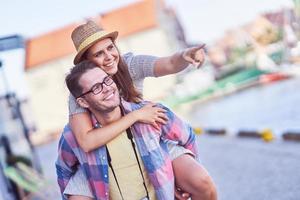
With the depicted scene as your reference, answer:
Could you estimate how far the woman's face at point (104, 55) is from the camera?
249cm

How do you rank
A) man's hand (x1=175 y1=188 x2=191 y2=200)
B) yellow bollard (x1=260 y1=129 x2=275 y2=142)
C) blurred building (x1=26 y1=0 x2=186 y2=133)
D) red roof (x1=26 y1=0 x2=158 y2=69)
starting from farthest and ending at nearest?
red roof (x1=26 y1=0 x2=158 y2=69), blurred building (x1=26 y1=0 x2=186 y2=133), yellow bollard (x1=260 y1=129 x2=275 y2=142), man's hand (x1=175 y1=188 x2=191 y2=200)

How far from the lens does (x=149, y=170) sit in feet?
8.16

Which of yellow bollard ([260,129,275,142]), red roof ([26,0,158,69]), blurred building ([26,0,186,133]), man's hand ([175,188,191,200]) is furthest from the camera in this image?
red roof ([26,0,158,69])

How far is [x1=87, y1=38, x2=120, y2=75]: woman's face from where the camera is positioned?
249cm

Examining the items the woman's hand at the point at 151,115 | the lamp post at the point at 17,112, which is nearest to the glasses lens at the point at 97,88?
the woman's hand at the point at 151,115

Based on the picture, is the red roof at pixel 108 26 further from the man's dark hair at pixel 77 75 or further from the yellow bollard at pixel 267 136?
the man's dark hair at pixel 77 75

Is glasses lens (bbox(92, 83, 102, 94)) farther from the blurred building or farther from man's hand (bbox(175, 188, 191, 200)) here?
the blurred building

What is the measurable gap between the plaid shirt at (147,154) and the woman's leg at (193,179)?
45 mm

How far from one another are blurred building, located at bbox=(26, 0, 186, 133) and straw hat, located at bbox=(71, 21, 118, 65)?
4016cm

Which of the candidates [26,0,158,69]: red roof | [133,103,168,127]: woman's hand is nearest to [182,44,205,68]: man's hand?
[133,103,168,127]: woman's hand

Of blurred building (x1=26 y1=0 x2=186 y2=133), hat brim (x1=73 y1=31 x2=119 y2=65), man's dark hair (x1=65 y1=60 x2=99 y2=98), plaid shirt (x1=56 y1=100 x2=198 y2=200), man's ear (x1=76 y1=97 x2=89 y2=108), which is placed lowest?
blurred building (x1=26 y1=0 x2=186 y2=133)

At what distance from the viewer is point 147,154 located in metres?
2.48

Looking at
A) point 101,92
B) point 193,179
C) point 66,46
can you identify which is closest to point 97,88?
point 101,92

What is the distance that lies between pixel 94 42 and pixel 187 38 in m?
53.2
